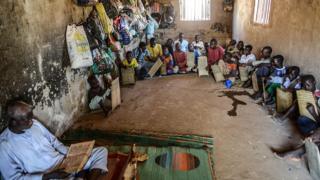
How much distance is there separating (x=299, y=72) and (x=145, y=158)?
3376 mm

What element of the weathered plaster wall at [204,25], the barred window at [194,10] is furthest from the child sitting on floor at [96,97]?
the barred window at [194,10]

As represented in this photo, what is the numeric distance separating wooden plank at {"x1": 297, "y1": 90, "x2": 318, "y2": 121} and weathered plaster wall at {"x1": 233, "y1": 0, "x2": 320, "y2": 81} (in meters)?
0.70

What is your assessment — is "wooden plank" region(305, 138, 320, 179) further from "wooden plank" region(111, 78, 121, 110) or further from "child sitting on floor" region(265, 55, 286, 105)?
"wooden plank" region(111, 78, 121, 110)

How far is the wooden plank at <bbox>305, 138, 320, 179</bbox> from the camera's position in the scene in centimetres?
307

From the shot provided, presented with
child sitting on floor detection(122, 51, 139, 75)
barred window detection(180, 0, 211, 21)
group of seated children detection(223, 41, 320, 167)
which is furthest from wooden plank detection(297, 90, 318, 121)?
barred window detection(180, 0, 211, 21)

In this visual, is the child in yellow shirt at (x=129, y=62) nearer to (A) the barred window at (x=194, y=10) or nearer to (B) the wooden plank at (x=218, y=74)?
(B) the wooden plank at (x=218, y=74)

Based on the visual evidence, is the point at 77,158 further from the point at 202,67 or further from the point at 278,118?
the point at 202,67

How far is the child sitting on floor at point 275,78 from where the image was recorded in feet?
17.7

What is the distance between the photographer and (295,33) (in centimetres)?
556

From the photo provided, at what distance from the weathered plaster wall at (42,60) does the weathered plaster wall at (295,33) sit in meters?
3.82

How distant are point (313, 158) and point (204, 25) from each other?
24.4ft

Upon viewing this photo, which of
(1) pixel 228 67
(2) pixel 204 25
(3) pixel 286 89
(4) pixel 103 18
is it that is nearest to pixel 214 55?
(1) pixel 228 67

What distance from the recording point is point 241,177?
130 inches

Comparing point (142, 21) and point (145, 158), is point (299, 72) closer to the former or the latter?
point (145, 158)
